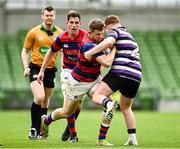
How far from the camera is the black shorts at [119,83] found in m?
11.9

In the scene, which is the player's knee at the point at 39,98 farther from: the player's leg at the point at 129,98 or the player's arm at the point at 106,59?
the player's arm at the point at 106,59

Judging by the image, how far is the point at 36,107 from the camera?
14.0m

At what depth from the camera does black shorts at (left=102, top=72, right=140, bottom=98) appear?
11.9 m

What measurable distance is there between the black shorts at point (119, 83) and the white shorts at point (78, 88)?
420 millimetres

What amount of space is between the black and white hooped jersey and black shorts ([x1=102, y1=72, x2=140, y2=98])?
64 mm

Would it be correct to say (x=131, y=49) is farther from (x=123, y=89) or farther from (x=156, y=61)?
(x=156, y=61)

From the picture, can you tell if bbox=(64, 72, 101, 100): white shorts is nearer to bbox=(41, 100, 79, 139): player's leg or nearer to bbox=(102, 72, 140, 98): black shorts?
bbox=(41, 100, 79, 139): player's leg

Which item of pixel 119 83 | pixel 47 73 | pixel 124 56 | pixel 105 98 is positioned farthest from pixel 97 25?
pixel 47 73

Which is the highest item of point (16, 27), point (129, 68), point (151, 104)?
point (129, 68)

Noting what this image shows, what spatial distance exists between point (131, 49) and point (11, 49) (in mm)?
21969

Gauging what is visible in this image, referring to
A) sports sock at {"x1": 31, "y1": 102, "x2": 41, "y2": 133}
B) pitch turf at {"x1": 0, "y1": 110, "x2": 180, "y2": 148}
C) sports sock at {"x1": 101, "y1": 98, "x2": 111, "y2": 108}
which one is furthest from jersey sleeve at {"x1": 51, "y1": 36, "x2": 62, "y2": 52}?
sports sock at {"x1": 101, "y1": 98, "x2": 111, "y2": 108}

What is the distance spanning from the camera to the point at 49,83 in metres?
14.1

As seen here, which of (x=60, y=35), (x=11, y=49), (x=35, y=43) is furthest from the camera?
(x=11, y=49)

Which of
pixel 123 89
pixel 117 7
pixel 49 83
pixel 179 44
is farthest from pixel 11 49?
pixel 123 89
